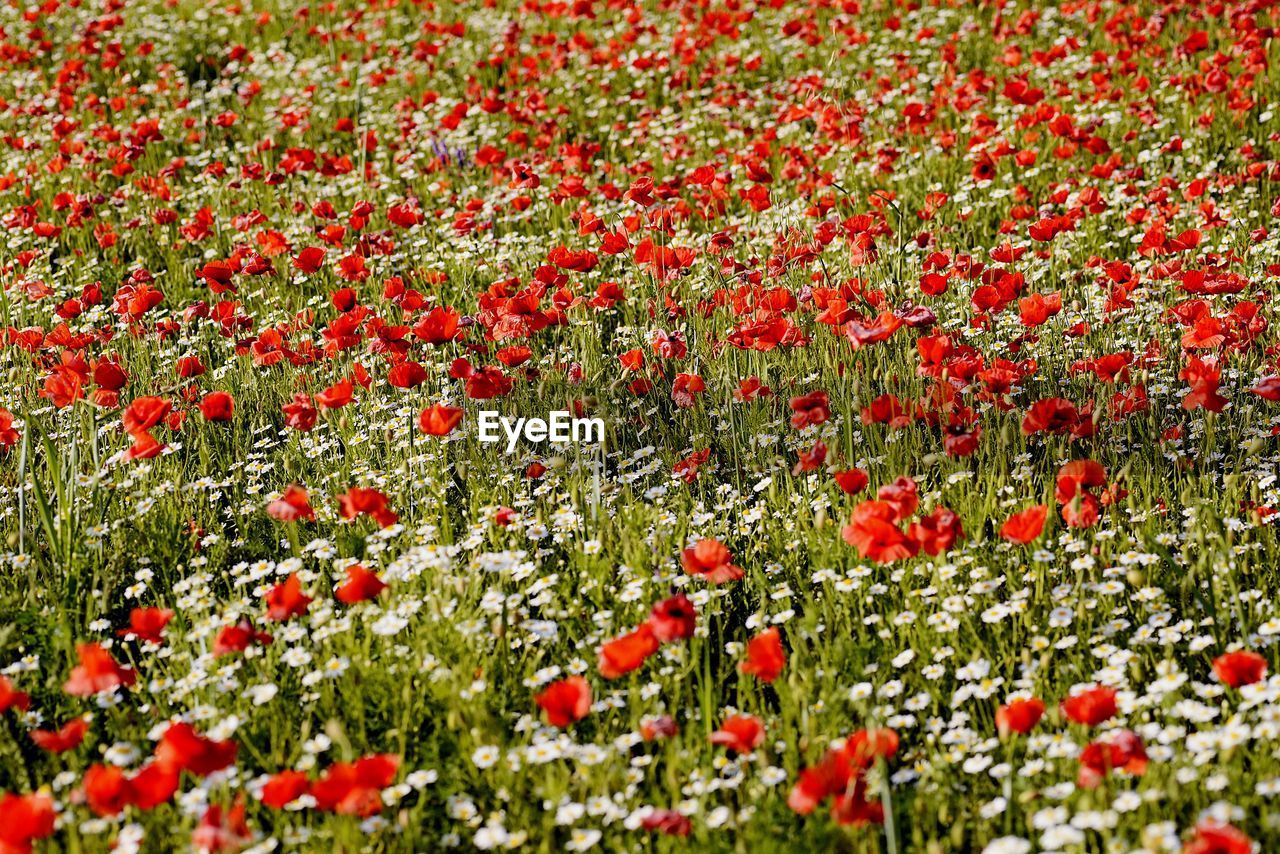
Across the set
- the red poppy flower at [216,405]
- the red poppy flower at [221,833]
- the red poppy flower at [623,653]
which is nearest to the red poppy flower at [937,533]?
the red poppy flower at [623,653]

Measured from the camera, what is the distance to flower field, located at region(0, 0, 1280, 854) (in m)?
2.72

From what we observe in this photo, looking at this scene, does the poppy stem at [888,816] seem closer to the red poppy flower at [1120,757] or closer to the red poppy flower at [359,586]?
the red poppy flower at [1120,757]

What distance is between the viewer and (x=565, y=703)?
2.60 meters

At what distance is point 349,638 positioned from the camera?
320 cm

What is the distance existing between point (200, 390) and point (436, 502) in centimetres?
156

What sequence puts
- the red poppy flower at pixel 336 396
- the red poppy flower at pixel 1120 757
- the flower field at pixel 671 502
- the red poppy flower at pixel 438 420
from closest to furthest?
the red poppy flower at pixel 1120 757, the flower field at pixel 671 502, the red poppy flower at pixel 438 420, the red poppy flower at pixel 336 396

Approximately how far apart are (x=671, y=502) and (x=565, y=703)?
1.47 m

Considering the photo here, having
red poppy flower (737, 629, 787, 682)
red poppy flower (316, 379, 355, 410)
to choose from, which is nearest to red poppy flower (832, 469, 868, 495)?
red poppy flower (737, 629, 787, 682)

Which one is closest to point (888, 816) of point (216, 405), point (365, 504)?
point (365, 504)

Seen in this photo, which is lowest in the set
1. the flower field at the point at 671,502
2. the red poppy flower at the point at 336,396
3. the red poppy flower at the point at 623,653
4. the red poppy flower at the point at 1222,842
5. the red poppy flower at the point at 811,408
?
the flower field at the point at 671,502

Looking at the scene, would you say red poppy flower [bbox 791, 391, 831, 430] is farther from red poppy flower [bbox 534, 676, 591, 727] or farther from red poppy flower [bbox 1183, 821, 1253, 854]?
red poppy flower [bbox 1183, 821, 1253, 854]

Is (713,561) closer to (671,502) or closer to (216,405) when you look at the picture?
(671,502)

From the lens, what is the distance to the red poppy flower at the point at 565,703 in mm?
2578

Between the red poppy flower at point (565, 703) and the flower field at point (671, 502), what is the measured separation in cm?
9
